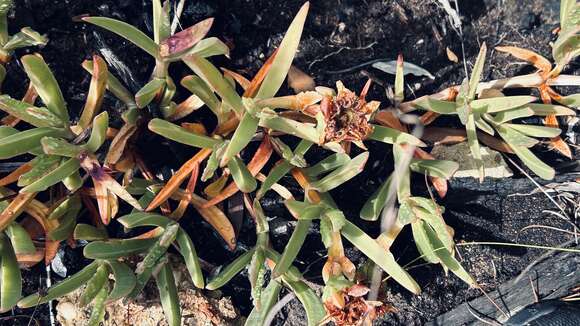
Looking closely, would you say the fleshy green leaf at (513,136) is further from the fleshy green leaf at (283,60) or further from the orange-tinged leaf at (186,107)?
the orange-tinged leaf at (186,107)

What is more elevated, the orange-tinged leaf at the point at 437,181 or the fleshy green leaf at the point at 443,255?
the orange-tinged leaf at the point at 437,181

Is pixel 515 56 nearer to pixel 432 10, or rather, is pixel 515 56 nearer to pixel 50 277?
pixel 432 10

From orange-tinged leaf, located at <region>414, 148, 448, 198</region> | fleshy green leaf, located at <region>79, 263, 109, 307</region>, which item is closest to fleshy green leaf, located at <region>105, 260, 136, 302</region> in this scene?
fleshy green leaf, located at <region>79, 263, 109, 307</region>

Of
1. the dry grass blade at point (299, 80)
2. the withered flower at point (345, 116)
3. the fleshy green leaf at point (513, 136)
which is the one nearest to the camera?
the withered flower at point (345, 116)

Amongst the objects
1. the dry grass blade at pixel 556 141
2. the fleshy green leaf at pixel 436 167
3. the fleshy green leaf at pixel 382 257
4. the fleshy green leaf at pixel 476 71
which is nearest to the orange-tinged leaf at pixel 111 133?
the fleshy green leaf at pixel 382 257

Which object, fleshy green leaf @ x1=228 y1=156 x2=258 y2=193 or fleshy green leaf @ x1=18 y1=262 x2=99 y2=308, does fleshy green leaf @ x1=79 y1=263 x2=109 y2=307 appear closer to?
fleshy green leaf @ x1=18 y1=262 x2=99 y2=308

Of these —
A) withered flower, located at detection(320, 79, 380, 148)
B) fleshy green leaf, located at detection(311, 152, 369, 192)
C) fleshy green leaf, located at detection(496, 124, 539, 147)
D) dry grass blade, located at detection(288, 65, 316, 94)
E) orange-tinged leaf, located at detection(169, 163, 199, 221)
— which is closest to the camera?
withered flower, located at detection(320, 79, 380, 148)


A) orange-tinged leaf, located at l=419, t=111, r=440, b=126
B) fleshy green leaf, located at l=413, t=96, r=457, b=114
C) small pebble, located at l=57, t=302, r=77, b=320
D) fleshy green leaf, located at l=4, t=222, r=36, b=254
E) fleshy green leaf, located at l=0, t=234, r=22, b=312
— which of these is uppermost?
fleshy green leaf, located at l=413, t=96, r=457, b=114

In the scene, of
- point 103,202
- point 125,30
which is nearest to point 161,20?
point 125,30
